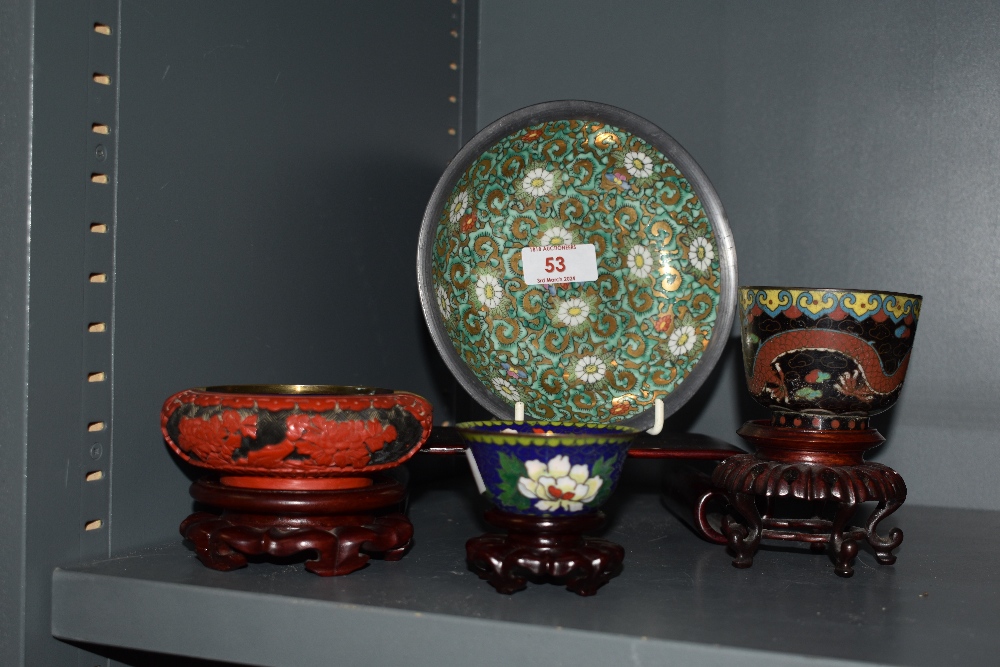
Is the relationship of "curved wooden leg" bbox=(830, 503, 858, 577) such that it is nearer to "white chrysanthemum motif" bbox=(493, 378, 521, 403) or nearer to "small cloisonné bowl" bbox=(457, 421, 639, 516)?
"small cloisonné bowl" bbox=(457, 421, 639, 516)

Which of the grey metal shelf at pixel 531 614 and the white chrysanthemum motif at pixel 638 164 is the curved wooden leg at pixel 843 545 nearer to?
the grey metal shelf at pixel 531 614

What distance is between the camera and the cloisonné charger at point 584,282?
38.5 inches

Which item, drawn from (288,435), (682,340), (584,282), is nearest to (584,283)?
(584,282)

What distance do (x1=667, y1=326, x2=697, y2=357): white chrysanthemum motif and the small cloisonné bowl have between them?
257 millimetres

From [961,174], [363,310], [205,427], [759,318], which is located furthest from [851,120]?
[205,427]

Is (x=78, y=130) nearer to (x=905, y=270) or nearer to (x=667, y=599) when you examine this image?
(x=667, y=599)

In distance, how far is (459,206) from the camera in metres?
1.02

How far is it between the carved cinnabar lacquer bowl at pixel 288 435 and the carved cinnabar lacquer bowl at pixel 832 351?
0.31 meters

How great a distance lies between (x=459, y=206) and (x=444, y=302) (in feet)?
0.33

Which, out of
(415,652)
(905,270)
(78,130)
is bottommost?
(415,652)

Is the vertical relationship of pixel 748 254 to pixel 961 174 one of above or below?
below

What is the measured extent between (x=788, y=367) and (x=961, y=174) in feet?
1.63

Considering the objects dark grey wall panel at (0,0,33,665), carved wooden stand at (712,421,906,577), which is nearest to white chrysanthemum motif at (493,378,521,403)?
carved wooden stand at (712,421,906,577)

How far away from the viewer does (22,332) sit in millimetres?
698
